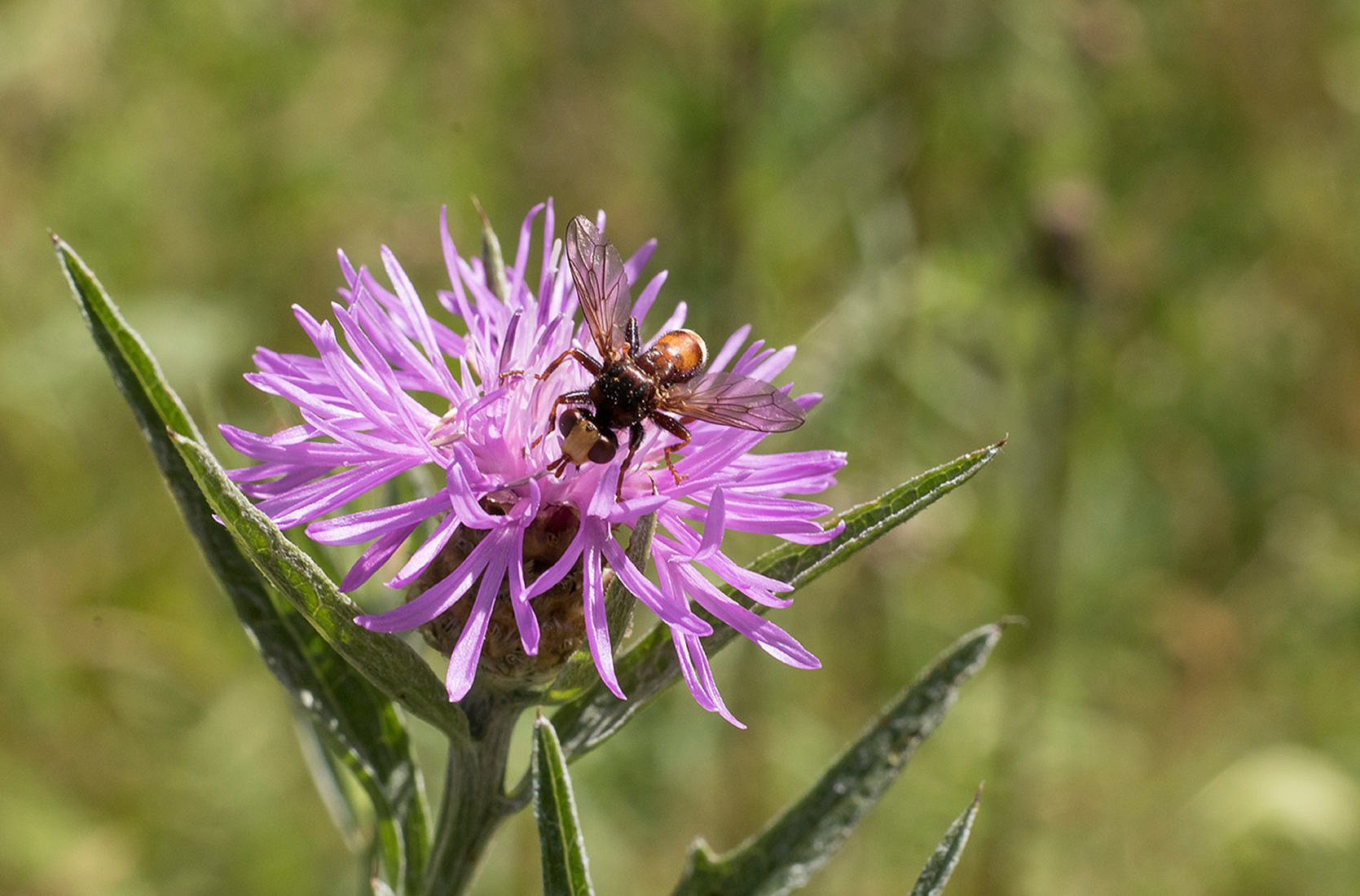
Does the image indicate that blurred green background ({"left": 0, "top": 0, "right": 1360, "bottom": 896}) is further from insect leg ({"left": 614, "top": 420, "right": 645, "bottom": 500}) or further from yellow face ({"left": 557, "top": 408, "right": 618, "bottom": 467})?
yellow face ({"left": 557, "top": 408, "right": 618, "bottom": 467})

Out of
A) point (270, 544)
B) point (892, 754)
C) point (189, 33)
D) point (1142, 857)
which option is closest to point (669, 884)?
point (1142, 857)

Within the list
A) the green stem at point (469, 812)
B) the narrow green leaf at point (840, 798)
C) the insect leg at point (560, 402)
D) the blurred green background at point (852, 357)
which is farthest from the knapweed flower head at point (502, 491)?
the blurred green background at point (852, 357)

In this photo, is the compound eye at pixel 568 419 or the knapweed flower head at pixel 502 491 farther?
the compound eye at pixel 568 419

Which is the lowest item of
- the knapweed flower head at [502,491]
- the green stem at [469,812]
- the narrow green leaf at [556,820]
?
the narrow green leaf at [556,820]

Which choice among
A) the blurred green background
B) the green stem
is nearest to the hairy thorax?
the green stem

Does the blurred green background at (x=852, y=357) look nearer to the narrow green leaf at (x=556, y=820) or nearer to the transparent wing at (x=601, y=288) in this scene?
the transparent wing at (x=601, y=288)

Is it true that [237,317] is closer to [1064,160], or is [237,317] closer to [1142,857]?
[1064,160]
